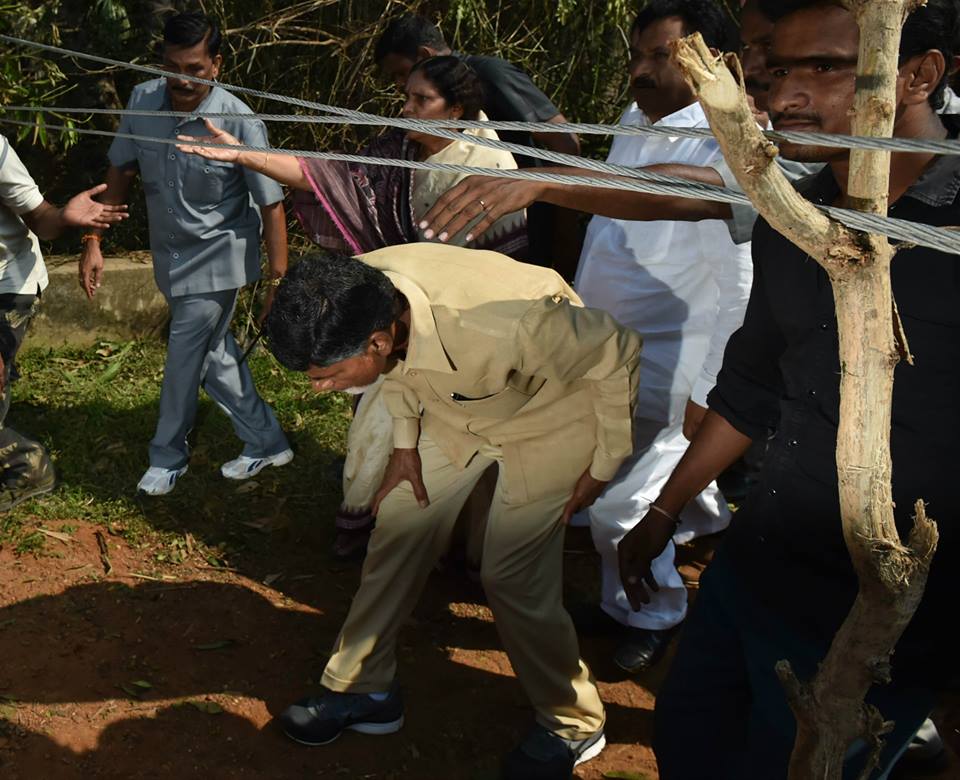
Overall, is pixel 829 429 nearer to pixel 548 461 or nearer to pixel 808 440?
pixel 808 440

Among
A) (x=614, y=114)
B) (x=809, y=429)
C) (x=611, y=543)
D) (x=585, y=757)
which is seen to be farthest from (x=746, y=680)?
(x=614, y=114)

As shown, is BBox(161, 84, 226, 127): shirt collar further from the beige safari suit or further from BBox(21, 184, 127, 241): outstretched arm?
the beige safari suit

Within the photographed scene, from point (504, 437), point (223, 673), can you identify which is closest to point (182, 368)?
point (223, 673)

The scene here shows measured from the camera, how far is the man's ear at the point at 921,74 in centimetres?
201

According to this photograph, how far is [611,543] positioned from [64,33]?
15.6ft

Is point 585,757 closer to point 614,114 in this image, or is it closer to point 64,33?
point 614,114

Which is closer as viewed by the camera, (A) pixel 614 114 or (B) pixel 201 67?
(B) pixel 201 67

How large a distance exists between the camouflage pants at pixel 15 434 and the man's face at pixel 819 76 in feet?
10.8

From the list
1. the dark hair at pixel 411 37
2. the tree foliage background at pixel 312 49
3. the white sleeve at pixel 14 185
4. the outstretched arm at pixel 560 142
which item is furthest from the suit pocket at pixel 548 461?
the tree foliage background at pixel 312 49

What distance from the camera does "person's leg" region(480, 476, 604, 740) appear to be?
315 cm

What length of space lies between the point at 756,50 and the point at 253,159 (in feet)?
5.37

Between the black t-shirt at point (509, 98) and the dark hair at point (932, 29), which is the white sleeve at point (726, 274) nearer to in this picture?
the black t-shirt at point (509, 98)

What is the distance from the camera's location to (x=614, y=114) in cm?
688

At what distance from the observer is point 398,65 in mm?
4516
